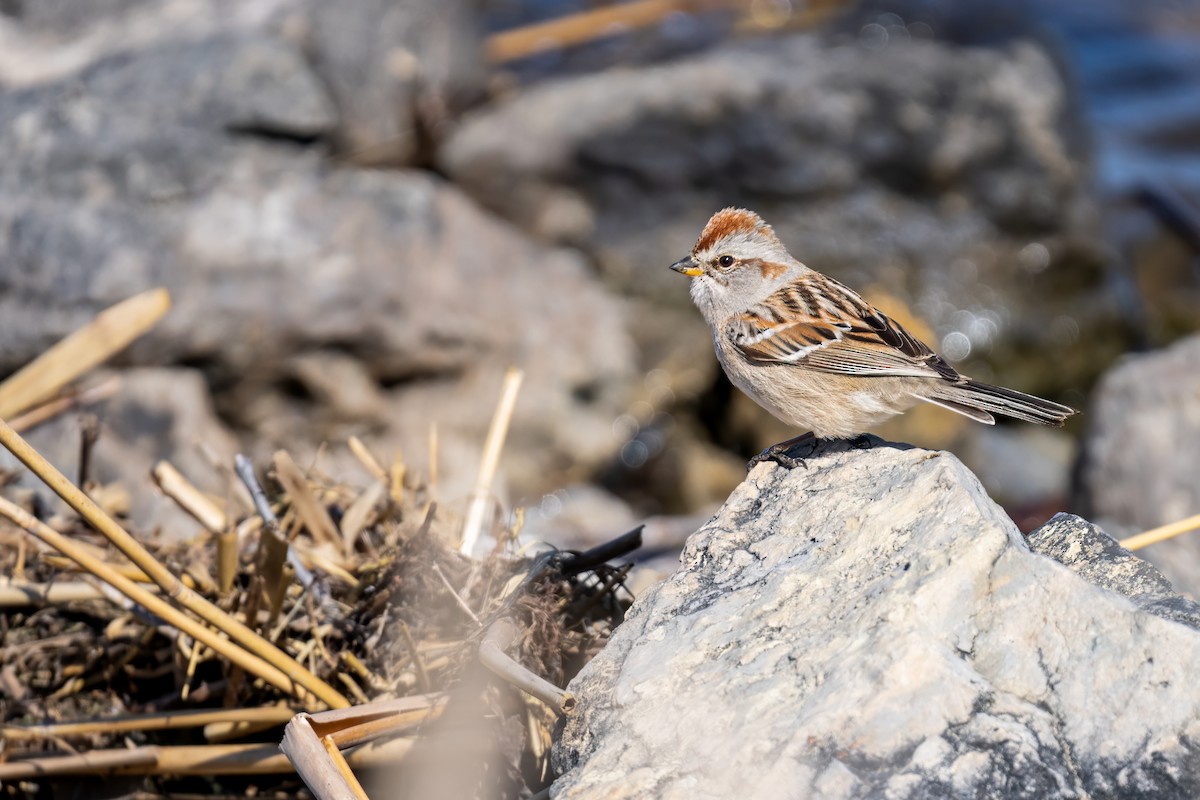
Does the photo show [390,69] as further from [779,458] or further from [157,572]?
[157,572]

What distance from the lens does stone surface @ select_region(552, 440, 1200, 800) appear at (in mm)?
2521

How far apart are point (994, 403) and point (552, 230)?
5.37m

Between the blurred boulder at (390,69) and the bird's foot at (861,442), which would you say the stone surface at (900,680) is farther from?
the blurred boulder at (390,69)

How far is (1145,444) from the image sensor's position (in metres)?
6.30

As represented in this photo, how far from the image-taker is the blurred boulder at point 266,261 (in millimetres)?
6895

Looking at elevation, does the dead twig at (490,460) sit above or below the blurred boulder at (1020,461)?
above

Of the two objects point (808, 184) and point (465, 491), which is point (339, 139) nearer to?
point (465, 491)

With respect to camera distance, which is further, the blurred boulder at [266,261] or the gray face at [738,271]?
the blurred boulder at [266,261]

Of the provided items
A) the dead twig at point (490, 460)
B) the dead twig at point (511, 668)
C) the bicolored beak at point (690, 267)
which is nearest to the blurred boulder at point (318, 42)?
the bicolored beak at point (690, 267)

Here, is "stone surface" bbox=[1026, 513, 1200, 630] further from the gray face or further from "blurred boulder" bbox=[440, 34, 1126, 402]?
"blurred boulder" bbox=[440, 34, 1126, 402]

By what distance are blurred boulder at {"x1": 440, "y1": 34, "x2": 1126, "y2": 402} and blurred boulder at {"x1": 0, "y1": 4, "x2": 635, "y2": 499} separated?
103 centimetres

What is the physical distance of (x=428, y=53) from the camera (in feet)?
28.2

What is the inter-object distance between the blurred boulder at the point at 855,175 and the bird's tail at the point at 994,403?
15.5ft

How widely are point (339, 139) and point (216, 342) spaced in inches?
69.0
